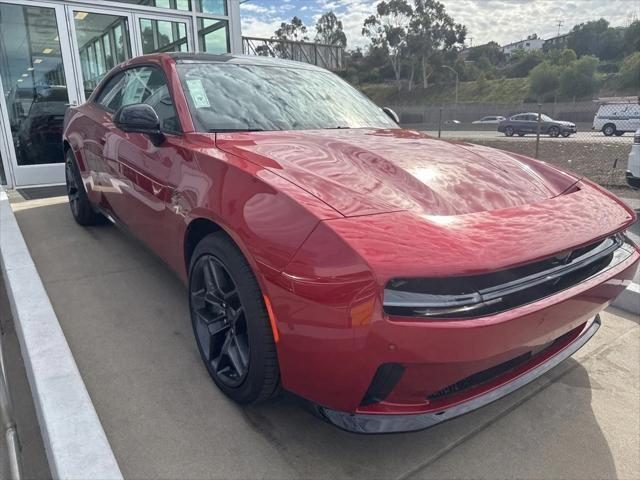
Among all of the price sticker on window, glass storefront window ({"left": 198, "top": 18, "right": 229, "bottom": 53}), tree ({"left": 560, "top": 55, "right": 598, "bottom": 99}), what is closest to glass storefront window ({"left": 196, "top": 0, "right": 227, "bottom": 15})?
glass storefront window ({"left": 198, "top": 18, "right": 229, "bottom": 53})

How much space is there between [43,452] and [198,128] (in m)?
1.58

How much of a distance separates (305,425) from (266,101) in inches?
69.4

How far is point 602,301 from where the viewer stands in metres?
1.93

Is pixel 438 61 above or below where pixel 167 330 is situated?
above

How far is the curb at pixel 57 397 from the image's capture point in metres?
1.50

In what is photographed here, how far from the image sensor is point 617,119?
86.3ft

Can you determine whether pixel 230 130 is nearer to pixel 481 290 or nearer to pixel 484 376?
pixel 481 290

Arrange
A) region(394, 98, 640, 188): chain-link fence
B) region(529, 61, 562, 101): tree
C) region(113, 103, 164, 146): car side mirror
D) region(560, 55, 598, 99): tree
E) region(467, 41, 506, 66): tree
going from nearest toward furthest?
region(113, 103, 164, 146): car side mirror, region(394, 98, 640, 188): chain-link fence, region(560, 55, 598, 99): tree, region(529, 61, 562, 101): tree, region(467, 41, 506, 66): tree

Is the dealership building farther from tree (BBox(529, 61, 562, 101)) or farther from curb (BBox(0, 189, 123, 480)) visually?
tree (BBox(529, 61, 562, 101))

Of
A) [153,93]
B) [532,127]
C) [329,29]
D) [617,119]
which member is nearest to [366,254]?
[153,93]

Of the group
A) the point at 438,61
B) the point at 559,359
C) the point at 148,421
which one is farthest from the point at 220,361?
the point at 438,61

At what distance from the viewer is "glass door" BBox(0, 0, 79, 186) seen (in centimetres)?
655

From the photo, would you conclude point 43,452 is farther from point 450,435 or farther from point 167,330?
point 450,435

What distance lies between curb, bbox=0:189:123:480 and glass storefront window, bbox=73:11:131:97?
5.44 metres
